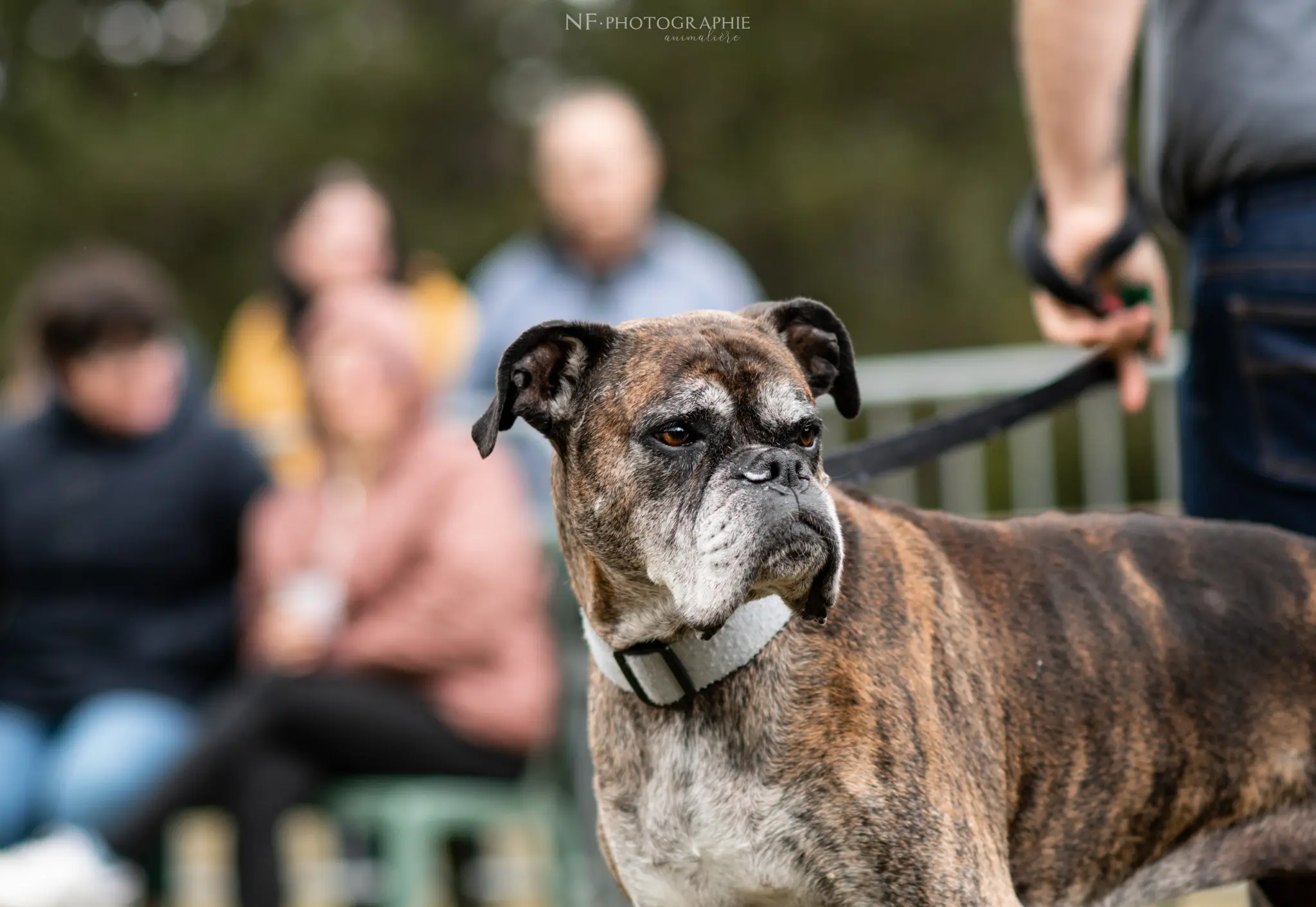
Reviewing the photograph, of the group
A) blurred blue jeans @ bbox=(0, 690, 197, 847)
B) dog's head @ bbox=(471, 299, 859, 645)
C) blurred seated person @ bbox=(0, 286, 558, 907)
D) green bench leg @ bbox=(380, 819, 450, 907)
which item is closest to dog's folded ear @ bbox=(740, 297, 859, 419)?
dog's head @ bbox=(471, 299, 859, 645)

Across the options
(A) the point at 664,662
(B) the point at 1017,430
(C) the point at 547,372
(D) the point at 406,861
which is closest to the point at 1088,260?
(C) the point at 547,372

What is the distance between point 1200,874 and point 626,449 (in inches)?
52.5

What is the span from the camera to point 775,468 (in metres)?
2.71

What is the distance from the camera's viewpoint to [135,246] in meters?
21.0

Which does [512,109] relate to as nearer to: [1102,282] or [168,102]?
[168,102]

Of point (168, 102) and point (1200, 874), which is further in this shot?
point (168, 102)

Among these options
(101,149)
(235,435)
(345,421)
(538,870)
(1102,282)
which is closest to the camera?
(1102,282)

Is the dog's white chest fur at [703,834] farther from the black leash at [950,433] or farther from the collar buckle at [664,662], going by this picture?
the black leash at [950,433]

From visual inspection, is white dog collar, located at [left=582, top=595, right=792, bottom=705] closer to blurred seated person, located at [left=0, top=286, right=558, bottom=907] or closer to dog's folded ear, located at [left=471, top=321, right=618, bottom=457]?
dog's folded ear, located at [left=471, top=321, right=618, bottom=457]

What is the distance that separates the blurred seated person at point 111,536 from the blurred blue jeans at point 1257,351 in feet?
14.7

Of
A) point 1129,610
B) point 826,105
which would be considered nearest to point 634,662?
point 1129,610

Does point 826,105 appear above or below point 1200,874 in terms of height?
above

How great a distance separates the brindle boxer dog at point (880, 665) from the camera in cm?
271

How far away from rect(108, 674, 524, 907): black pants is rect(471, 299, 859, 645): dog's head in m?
3.29
